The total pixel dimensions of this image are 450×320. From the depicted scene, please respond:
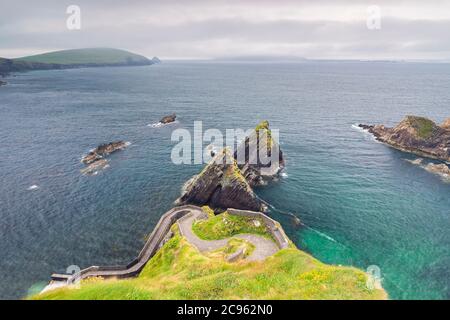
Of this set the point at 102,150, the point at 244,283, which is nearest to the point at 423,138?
the point at 244,283

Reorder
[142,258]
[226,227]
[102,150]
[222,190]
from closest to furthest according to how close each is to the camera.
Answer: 1. [142,258]
2. [226,227]
3. [222,190]
4. [102,150]

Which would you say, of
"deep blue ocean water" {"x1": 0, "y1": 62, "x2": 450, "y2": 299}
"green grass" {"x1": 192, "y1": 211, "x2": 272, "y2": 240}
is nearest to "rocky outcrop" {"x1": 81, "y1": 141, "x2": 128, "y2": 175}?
"deep blue ocean water" {"x1": 0, "y1": 62, "x2": 450, "y2": 299}

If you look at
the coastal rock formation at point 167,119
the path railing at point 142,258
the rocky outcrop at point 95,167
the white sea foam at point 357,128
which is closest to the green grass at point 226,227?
the path railing at point 142,258

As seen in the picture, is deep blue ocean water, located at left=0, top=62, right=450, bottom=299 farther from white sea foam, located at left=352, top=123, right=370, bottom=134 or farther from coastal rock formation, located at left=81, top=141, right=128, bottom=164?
coastal rock formation, located at left=81, top=141, right=128, bottom=164

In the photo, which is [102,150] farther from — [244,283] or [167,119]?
[244,283]

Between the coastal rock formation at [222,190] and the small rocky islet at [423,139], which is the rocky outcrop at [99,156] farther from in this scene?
the small rocky islet at [423,139]
